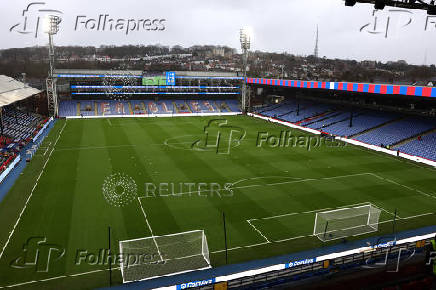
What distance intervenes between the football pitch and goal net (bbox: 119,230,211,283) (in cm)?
64

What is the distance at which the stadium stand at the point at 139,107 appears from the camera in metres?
67.9

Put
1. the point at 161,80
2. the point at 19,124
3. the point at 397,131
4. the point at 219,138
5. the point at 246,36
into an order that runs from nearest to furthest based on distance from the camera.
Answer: the point at 397,131
the point at 219,138
the point at 19,124
the point at 246,36
the point at 161,80

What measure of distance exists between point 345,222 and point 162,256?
11632 mm

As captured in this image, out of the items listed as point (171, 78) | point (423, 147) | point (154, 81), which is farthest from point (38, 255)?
point (171, 78)

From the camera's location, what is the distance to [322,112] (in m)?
61.8

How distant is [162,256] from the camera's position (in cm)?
1688

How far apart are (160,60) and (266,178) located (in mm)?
100957

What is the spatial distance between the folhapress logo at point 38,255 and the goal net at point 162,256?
3.70m

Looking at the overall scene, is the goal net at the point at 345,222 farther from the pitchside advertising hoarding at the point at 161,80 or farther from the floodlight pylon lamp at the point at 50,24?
the pitchside advertising hoarding at the point at 161,80

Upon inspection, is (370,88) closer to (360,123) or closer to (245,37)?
(360,123)

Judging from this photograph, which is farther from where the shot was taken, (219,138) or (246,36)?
(246,36)

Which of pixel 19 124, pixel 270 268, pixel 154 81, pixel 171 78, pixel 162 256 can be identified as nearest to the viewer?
pixel 270 268

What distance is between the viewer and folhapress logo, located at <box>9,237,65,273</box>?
16406 millimetres

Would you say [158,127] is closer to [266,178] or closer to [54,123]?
[54,123]
